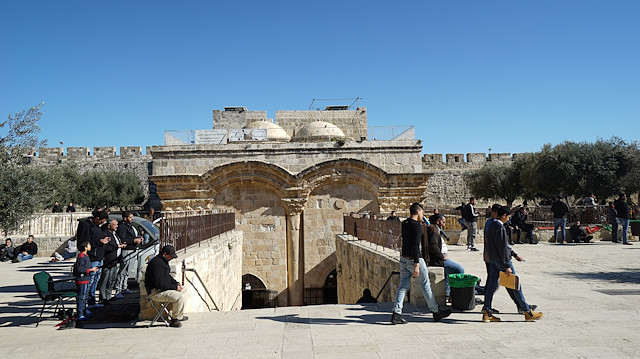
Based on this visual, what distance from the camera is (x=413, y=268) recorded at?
5.49 meters

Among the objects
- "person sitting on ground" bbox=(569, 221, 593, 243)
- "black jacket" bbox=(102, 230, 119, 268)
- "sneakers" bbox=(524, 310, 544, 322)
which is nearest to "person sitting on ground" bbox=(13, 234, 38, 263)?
"black jacket" bbox=(102, 230, 119, 268)

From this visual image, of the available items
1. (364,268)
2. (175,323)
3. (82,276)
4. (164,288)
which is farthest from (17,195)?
(364,268)

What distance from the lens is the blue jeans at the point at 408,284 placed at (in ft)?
17.6

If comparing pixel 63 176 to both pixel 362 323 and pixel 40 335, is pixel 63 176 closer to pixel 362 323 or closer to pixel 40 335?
pixel 40 335

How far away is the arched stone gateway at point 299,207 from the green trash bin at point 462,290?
33.2 feet

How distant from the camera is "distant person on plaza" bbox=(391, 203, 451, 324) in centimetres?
535

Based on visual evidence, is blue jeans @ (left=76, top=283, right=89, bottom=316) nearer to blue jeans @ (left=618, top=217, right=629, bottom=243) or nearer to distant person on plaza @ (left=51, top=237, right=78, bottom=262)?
distant person on plaza @ (left=51, top=237, right=78, bottom=262)

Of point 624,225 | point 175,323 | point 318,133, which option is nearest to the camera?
point 175,323

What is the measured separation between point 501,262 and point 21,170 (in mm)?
7836

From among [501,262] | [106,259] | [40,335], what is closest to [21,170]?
[106,259]

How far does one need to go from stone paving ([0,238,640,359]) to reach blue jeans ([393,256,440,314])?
0.73ft

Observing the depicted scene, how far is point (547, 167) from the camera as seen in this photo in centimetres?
2695

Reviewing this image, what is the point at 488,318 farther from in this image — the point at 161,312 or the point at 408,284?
the point at 161,312

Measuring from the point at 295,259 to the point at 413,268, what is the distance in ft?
36.0
